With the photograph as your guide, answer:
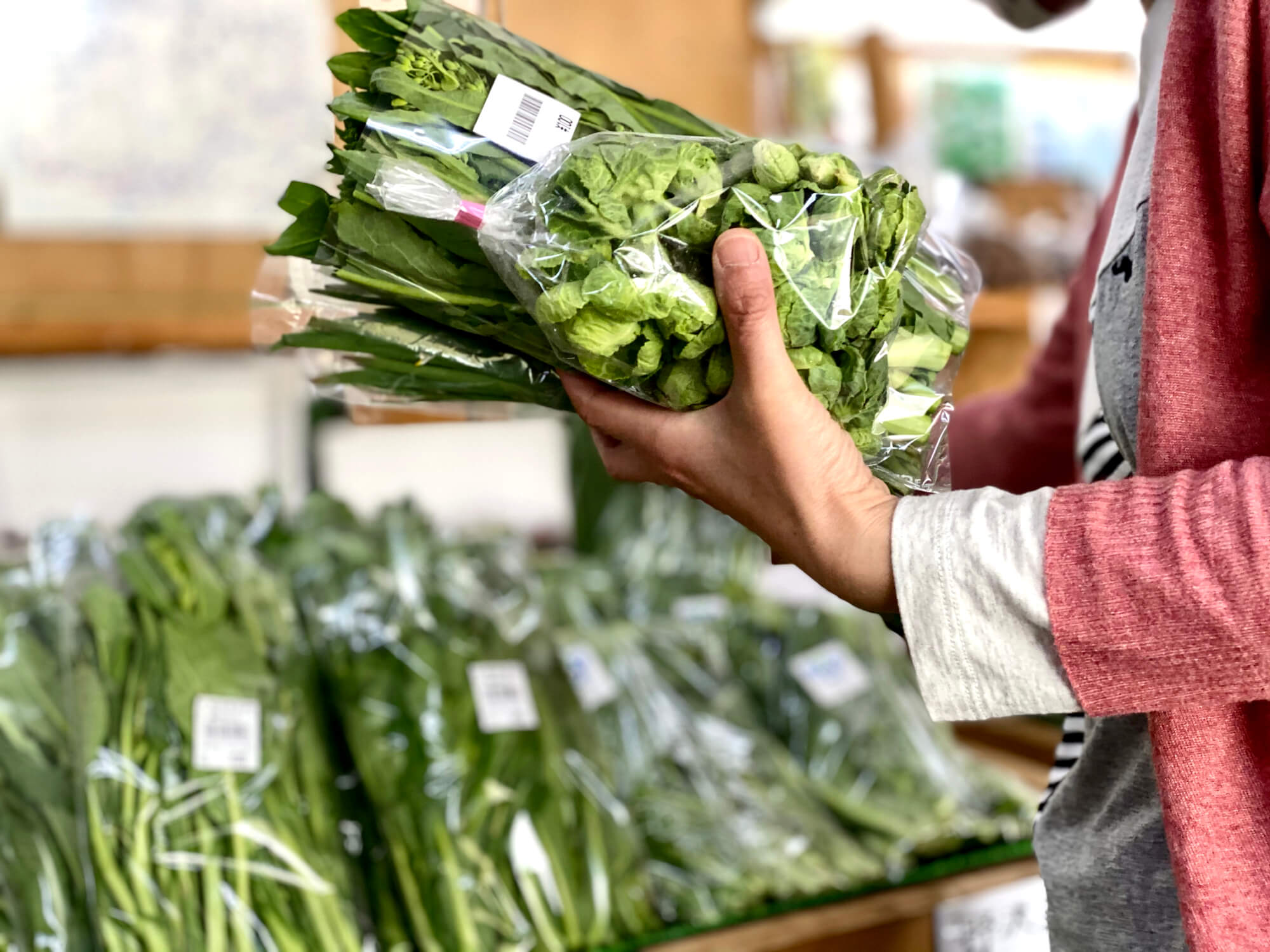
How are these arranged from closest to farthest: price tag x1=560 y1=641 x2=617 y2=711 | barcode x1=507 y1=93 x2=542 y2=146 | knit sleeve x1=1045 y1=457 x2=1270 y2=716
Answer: knit sleeve x1=1045 y1=457 x2=1270 y2=716, barcode x1=507 y1=93 x2=542 y2=146, price tag x1=560 y1=641 x2=617 y2=711

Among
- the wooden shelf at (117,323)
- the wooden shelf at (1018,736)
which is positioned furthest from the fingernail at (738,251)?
the wooden shelf at (117,323)

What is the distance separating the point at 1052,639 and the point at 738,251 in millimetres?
268

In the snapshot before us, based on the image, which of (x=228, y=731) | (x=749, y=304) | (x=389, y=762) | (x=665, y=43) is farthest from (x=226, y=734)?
(x=665, y=43)

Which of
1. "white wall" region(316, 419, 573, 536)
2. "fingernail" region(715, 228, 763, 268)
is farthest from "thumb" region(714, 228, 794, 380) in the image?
"white wall" region(316, 419, 573, 536)

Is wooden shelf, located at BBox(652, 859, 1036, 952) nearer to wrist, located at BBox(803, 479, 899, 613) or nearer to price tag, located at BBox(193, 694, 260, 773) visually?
price tag, located at BBox(193, 694, 260, 773)

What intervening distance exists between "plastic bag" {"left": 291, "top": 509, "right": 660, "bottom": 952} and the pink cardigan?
661 millimetres

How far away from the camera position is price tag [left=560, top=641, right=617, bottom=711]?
1.37 meters

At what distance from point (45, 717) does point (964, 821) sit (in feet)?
3.31

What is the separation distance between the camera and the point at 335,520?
1450 millimetres

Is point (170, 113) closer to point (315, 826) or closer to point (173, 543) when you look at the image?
point (173, 543)

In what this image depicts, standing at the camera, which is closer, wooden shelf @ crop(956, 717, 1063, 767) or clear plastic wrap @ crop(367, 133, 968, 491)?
clear plastic wrap @ crop(367, 133, 968, 491)

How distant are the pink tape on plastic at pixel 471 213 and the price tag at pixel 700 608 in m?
1.05

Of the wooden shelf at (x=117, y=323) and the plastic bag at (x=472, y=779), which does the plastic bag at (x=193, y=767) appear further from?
the wooden shelf at (x=117, y=323)

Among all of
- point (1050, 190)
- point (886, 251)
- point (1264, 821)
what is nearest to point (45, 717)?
point (886, 251)
